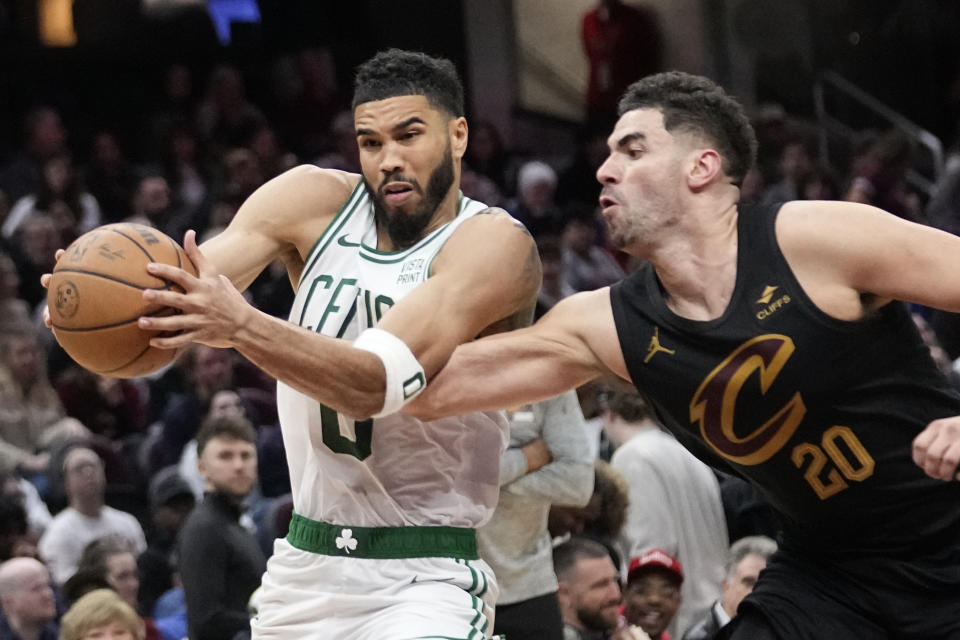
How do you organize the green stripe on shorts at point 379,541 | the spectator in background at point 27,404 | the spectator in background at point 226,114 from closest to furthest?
1. the green stripe on shorts at point 379,541
2. the spectator in background at point 27,404
3. the spectator in background at point 226,114

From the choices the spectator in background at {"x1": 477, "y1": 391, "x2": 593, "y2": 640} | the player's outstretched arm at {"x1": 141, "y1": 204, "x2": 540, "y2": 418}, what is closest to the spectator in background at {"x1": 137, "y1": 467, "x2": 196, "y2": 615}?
the spectator in background at {"x1": 477, "y1": 391, "x2": 593, "y2": 640}

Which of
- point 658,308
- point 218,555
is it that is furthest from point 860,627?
point 218,555

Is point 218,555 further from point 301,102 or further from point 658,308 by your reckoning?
point 301,102

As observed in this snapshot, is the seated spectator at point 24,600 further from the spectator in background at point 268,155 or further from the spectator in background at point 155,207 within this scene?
the spectator in background at point 268,155

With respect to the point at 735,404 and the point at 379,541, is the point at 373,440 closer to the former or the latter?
the point at 379,541

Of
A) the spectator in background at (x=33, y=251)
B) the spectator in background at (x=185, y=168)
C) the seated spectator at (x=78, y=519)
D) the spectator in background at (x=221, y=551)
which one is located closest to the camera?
the spectator in background at (x=221, y=551)

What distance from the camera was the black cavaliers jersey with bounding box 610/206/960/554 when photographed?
3.75 meters

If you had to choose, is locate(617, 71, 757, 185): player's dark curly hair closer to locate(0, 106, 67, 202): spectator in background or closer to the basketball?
the basketball

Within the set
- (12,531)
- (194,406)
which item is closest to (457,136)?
(12,531)

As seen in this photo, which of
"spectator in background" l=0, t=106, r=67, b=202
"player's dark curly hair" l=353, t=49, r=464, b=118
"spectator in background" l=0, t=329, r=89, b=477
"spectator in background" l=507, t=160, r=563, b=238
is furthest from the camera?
"spectator in background" l=0, t=106, r=67, b=202

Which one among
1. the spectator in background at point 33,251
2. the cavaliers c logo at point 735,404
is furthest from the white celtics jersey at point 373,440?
the spectator in background at point 33,251

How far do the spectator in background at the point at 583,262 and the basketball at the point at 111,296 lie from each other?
7.94 m

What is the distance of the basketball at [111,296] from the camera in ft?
11.5

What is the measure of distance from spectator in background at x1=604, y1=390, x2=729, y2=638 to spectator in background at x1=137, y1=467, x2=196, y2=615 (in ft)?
7.78
